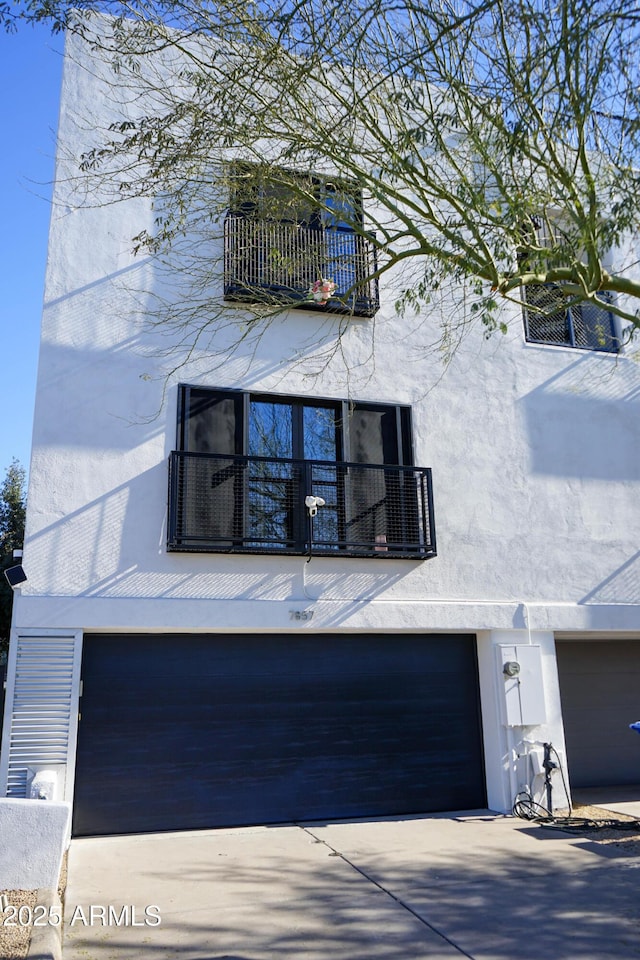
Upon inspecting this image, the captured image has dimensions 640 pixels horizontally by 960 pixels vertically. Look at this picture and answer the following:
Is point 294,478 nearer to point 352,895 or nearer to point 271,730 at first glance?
point 271,730

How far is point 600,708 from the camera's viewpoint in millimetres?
12672

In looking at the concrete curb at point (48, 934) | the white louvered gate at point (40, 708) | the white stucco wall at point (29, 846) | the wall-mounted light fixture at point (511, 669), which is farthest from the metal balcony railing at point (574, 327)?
the concrete curb at point (48, 934)

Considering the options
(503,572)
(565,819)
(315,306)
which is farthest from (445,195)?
(565,819)

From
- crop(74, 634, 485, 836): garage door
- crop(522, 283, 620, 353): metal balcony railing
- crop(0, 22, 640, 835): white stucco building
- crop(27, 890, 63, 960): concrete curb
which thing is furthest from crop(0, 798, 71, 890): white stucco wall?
crop(522, 283, 620, 353): metal balcony railing

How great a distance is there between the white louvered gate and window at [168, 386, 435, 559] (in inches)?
70.2

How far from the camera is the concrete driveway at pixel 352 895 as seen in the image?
17.4ft

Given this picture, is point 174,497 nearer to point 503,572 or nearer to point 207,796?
point 207,796

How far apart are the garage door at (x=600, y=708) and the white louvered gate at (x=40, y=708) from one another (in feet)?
25.0

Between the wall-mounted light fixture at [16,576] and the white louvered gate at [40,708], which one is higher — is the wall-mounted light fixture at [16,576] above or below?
above

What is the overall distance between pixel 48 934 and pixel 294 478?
5962mm

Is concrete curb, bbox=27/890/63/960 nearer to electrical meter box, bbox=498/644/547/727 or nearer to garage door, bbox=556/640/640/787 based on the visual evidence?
electrical meter box, bbox=498/644/547/727

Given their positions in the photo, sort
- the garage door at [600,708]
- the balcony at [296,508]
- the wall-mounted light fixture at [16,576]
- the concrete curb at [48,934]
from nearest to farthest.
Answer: the concrete curb at [48,934] < the wall-mounted light fixture at [16,576] < the balcony at [296,508] < the garage door at [600,708]

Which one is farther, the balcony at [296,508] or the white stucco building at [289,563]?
the balcony at [296,508]

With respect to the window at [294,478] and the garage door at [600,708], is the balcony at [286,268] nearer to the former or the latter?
the window at [294,478]
